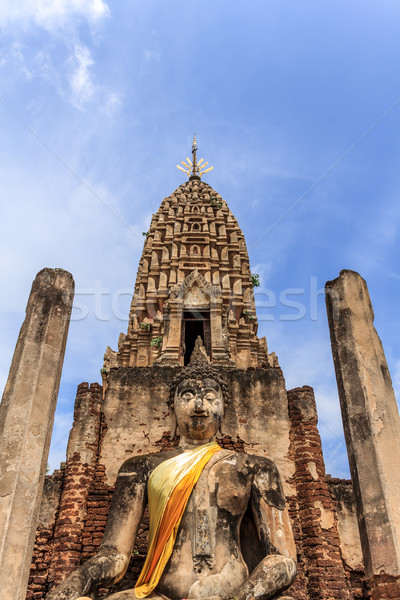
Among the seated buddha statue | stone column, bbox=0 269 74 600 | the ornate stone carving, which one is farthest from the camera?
the ornate stone carving

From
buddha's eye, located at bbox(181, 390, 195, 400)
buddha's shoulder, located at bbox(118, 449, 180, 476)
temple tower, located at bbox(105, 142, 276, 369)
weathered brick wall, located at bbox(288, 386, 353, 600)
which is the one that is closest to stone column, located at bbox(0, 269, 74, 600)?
buddha's shoulder, located at bbox(118, 449, 180, 476)

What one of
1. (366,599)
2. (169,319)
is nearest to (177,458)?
(366,599)

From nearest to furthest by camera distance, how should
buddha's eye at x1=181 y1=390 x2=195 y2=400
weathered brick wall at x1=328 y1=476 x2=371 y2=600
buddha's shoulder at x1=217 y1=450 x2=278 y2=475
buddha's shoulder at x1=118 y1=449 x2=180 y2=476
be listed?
1. buddha's shoulder at x1=217 y1=450 x2=278 y2=475
2. buddha's shoulder at x1=118 y1=449 x2=180 y2=476
3. buddha's eye at x1=181 y1=390 x2=195 y2=400
4. weathered brick wall at x1=328 y1=476 x2=371 y2=600

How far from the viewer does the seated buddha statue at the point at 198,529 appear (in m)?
5.64

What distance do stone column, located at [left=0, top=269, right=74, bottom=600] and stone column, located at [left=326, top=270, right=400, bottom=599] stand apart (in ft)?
11.2

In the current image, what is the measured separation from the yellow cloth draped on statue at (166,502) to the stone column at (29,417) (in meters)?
1.26

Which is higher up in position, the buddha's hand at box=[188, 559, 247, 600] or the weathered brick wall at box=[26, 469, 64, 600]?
the weathered brick wall at box=[26, 469, 64, 600]

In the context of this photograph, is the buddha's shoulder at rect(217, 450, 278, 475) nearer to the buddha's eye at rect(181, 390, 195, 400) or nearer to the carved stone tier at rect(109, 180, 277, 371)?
the buddha's eye at rect(181, 390, 195, 400)

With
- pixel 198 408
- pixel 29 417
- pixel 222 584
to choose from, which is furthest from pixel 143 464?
pixel 222 584

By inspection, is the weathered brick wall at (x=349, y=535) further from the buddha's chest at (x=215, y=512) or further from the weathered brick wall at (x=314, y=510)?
the buddha's chest at (x=215, y=512)

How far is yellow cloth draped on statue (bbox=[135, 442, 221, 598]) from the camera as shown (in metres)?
5.97

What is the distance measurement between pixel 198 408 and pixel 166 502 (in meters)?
1.26

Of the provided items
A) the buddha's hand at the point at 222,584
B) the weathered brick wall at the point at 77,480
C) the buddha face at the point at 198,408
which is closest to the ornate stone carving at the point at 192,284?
the weathered brick wall at the point at 77,480

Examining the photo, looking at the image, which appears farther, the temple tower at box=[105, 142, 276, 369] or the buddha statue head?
the temple tower at box=[105, 142, 276, 369]
